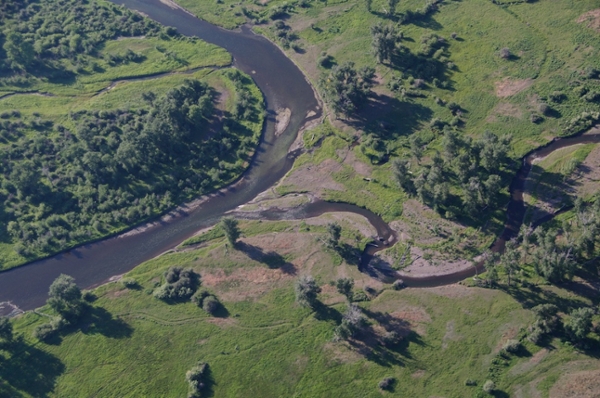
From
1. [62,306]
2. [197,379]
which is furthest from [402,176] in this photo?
[62,306]

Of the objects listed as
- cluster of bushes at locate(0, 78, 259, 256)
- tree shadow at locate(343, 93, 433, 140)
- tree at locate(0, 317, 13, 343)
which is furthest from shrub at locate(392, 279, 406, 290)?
tree at locate(0, 317, 13, 343)

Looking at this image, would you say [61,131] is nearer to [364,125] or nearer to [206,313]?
[206,313]

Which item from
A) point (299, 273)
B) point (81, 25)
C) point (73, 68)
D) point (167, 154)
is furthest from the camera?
point (81, 25)

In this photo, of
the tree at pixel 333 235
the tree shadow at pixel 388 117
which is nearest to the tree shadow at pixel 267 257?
the tree at pixel 333 235

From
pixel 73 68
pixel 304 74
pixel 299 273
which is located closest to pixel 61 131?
pixel 73 68

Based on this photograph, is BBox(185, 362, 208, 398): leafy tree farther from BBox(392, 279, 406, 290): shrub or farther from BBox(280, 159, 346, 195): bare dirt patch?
BBox(280, 159, 346, 195): bare dirt patch

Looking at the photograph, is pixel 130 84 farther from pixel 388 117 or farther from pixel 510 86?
pixel 510 86

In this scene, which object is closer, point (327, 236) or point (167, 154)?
point (327, 236)

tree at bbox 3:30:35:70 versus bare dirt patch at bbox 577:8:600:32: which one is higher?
bare dirt patch at bbox 577:8:600:32
